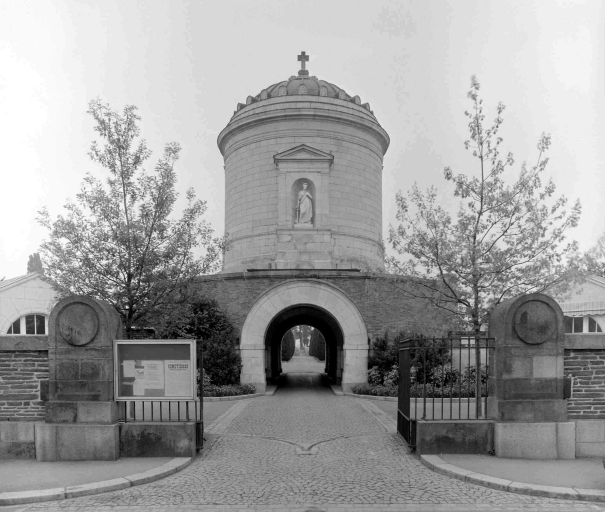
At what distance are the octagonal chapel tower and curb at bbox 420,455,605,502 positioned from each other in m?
14.7

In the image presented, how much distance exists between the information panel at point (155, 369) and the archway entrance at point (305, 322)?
1131cm

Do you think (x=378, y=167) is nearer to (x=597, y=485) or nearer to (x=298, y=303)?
(x=298, y=303)

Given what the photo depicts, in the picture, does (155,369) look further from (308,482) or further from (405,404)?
(405,404)

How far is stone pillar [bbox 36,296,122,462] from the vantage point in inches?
351

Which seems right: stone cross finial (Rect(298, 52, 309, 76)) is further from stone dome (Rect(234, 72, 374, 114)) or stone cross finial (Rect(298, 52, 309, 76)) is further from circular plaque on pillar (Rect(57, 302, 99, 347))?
circular plaque on pillar (Rect(57, 302, 99, 347))

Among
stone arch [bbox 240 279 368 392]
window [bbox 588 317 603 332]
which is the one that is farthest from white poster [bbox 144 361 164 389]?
window [bbox 588 317 603 332]

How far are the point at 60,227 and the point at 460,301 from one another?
8.06m

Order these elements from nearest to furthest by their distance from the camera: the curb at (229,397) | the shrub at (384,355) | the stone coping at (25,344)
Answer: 1. the stone coping at (25,344)
2. the curb at (229,397)
3. the shrub at (384,355)

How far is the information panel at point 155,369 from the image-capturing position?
9234mm

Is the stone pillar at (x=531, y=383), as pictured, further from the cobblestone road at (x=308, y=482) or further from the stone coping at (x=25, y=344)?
the stone coping at (x=25, y=344)

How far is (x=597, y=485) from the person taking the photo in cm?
739

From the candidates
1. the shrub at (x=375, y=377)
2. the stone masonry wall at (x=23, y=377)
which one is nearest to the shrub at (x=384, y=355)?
the shrub at (x=375, y=377)

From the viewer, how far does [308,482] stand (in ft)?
25.5

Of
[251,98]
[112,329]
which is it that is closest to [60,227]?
[112,329]
